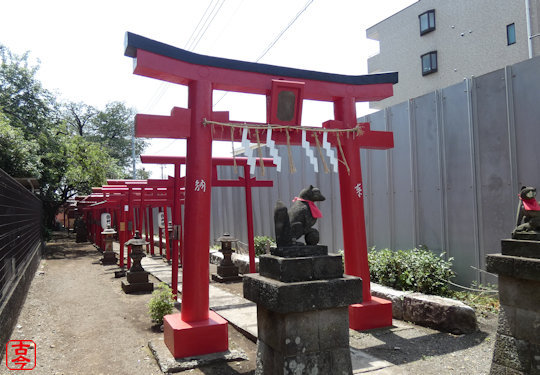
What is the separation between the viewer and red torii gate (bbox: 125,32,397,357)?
5.06 meters

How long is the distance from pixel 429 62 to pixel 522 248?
800 inches

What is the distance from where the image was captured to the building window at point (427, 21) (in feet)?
69.1

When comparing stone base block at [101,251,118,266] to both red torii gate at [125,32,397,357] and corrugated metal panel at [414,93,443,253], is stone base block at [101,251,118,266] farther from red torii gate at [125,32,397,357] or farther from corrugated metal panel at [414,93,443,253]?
corrugated metal panel at [414,93,443,253]

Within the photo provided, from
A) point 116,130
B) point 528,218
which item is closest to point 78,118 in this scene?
point 116,130

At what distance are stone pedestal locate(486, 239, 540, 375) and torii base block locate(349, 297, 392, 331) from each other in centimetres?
228

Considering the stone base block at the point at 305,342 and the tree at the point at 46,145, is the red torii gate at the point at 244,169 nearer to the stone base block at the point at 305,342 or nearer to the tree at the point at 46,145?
the stone base block at the point at 305,342

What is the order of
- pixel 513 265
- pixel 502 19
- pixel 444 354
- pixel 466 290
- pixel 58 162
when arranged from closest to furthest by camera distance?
pixel 513 265
pixel 444 354
pixel 466 290
pixel 502 19
pixel 58 162

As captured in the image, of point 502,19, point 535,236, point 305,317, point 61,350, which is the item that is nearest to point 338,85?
point 535,236

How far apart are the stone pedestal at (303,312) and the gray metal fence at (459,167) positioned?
15.4ft

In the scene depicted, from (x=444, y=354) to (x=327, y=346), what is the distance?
2.70 meters

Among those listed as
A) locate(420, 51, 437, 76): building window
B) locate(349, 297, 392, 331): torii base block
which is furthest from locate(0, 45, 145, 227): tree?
locate(420, 51, 437, 76): building window

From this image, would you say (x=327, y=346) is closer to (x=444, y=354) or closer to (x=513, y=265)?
(x=513, y=265)

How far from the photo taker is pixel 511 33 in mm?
17234

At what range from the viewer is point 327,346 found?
3.31 m
